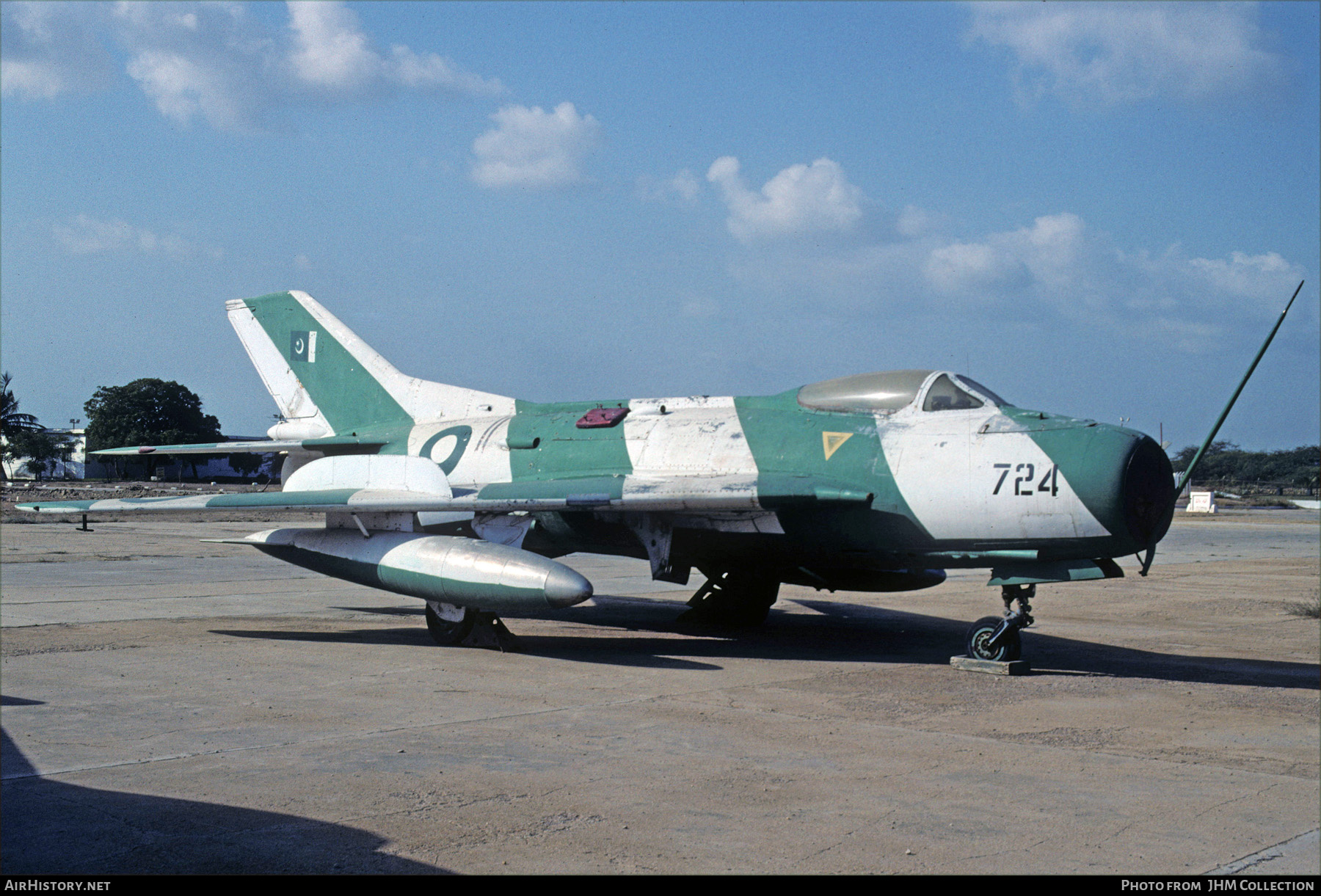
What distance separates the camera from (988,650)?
35.7 feet

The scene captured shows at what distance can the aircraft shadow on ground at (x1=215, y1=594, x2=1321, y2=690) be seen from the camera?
1102cm

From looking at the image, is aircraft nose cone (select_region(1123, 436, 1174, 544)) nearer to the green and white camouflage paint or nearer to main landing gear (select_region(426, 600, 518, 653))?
the green and white camouflage paint

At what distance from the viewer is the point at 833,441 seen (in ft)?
37.6

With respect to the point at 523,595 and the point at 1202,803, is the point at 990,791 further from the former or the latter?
the point at 523,595

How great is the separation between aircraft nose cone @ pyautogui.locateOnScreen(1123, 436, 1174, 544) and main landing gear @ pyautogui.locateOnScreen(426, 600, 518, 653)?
21.3ft

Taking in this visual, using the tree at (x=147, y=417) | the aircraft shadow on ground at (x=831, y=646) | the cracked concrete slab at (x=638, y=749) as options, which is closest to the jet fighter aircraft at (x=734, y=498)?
the aircraft shadow on ground at (x=831, y=646)

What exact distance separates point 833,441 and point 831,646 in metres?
2.82

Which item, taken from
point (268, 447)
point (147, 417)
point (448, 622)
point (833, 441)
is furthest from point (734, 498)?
point (147, 417)

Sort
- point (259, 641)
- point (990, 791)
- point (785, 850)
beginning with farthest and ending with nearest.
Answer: point (259, 641) → point (990, 791) → point (785, 850)

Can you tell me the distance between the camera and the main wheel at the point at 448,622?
11852 mm

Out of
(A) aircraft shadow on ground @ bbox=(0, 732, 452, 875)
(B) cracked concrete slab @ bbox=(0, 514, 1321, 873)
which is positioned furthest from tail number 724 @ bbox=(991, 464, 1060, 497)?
(A) aircraft shadow on ground @ bbox=(0, 732, 452, 875)

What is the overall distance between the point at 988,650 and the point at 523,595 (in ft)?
15.5

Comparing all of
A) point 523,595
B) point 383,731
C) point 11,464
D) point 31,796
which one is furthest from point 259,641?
point 11,464

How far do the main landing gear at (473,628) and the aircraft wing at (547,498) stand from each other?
113cm
